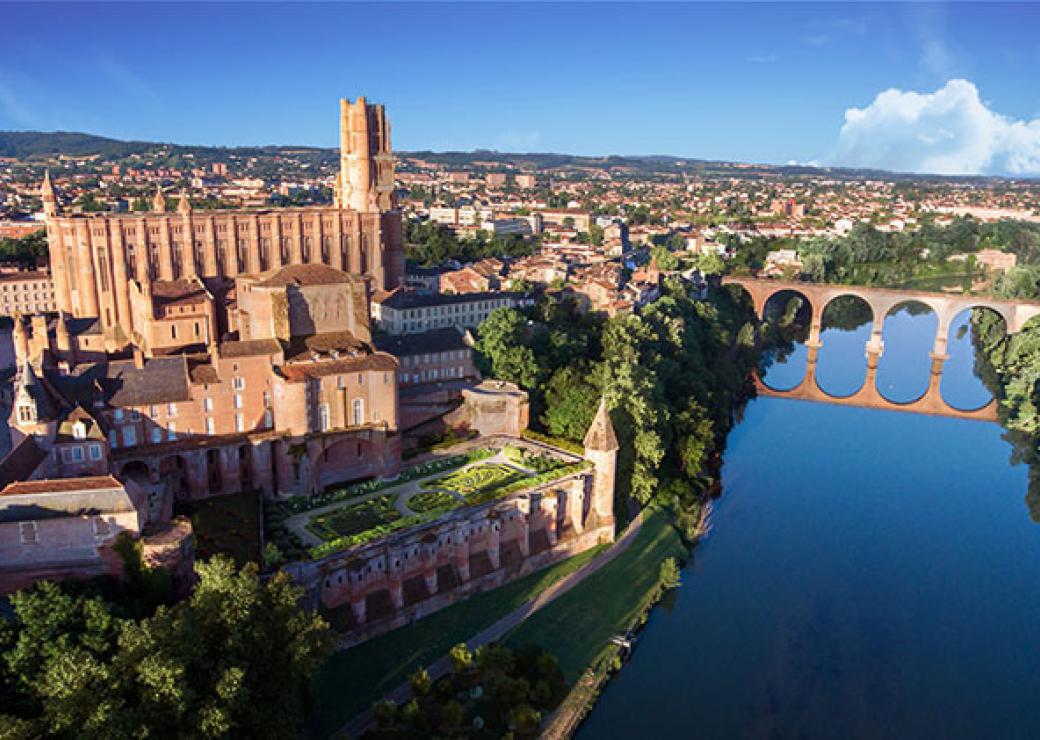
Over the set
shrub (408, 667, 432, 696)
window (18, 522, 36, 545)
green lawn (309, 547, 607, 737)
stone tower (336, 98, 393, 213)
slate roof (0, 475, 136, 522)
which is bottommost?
green lawn (309, 547, 607, 737)

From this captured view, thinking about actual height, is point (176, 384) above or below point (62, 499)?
above

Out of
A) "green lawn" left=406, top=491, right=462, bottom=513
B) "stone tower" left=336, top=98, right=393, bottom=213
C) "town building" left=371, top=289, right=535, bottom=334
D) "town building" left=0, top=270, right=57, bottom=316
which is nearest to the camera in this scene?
"green lawn" left=406, top=491, right=462, bottom=513

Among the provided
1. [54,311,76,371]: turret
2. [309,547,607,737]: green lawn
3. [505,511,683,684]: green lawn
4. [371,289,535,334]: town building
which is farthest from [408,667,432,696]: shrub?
[371,289,535,334]: town building

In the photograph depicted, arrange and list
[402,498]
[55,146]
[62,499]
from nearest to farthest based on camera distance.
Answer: [62,499]
[402,498]
[55,146]

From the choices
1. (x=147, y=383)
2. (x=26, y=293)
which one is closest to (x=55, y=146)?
(x=26, y=293)

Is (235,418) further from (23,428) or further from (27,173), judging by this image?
(27,173)

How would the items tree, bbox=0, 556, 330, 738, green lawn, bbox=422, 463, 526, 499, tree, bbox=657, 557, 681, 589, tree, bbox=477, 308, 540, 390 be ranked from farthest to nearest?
tree, bbox=477, 308, 540, 390
green lawn, bbox=422, 463, 526, 499
tree, bbox=657, 557, 681, 589
tree, bbox=0, 556, 330, 738

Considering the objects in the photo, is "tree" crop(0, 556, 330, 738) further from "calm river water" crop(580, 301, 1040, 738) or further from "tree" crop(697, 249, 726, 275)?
"tree" crop(697, 249, 726, 275)

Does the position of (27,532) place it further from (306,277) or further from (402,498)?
(306,277)
